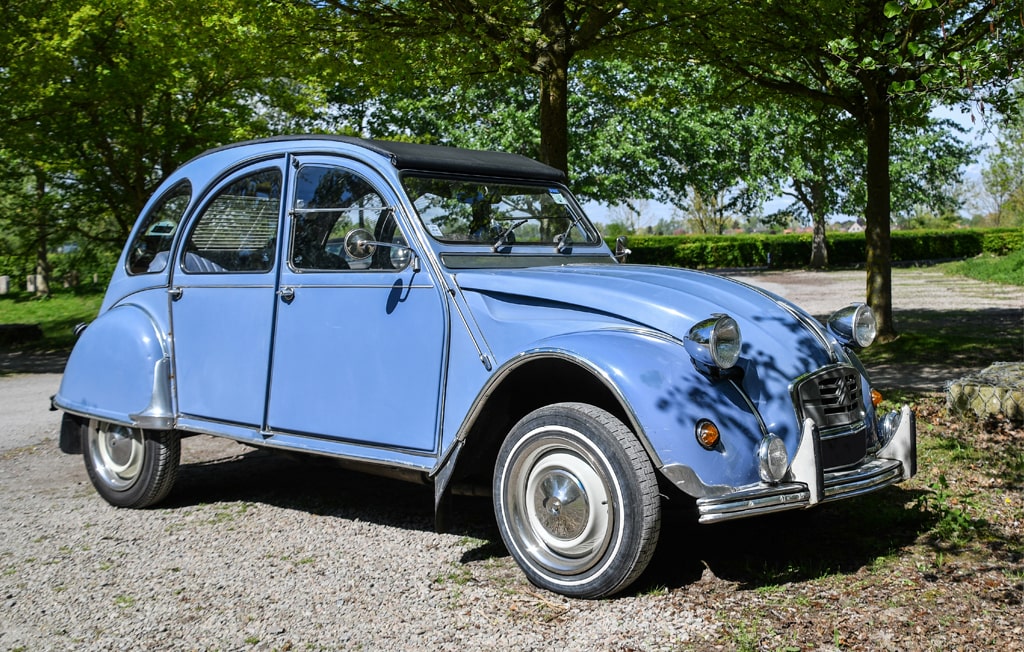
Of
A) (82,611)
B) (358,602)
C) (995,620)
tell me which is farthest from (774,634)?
(82,611)

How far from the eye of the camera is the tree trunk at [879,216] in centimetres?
1209

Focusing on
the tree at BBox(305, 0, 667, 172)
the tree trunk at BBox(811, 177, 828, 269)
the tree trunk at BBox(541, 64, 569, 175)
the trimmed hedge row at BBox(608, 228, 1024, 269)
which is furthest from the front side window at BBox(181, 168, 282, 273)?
the tree trunk at BBox(811, 177, 828, 269)

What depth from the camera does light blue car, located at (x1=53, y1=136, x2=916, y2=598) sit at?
13.5ft

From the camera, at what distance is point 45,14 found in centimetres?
1370

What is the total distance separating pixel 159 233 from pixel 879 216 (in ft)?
29.7

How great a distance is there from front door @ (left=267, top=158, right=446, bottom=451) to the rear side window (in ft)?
3.74

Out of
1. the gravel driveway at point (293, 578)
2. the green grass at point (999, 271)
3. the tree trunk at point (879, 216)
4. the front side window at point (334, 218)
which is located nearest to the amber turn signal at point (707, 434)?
the gravel driveway at point (293, 578)

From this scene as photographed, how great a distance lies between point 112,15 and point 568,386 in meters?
12.9

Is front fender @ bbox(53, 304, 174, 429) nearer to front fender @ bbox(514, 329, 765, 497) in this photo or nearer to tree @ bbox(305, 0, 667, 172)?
front fender @ bbox(514, 329, 765, 497)

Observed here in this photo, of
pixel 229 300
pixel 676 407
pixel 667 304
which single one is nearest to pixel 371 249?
pixel 229 300

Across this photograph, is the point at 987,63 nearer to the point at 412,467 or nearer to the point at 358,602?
the point at 412,467

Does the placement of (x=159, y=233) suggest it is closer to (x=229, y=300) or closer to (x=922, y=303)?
(x=229, y=300)

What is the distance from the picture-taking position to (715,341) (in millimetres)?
4117

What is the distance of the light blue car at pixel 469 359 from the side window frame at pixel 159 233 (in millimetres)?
25
